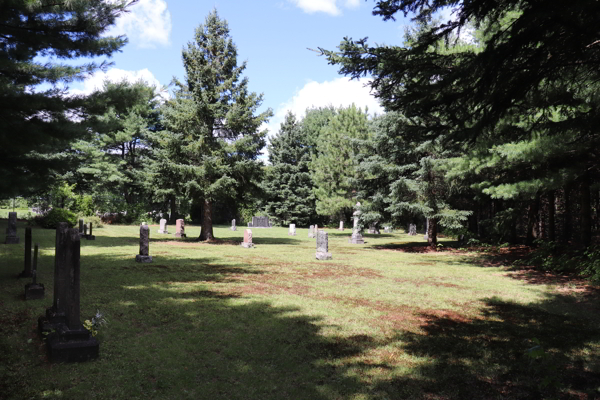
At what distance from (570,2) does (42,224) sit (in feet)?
95.5

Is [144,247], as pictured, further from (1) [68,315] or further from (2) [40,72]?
(1) [68,315]

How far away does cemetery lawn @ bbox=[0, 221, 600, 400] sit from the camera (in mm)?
4516

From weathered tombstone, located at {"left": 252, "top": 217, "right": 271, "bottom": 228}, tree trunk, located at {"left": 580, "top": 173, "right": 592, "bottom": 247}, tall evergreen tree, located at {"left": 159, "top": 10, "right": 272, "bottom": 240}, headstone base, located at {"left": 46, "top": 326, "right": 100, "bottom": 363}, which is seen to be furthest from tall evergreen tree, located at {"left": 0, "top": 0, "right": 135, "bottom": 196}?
weathered tombstone, located at {"left": 252, "top": 217, "right": 271, "bottom": 228}

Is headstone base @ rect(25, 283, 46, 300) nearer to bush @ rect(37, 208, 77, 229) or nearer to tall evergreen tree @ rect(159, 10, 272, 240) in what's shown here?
tall evergreen tree @ rect(159, 10, 272, 240)

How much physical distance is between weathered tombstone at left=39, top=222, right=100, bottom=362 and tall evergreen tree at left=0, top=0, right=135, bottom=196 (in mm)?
2341

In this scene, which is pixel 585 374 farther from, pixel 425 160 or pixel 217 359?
pixel 425 160

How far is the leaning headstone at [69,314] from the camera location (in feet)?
16.5

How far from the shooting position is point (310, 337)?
624 centimetres

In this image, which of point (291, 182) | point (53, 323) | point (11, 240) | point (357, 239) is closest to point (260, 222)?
point (291, 182)

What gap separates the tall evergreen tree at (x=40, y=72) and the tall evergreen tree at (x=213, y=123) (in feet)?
39.2

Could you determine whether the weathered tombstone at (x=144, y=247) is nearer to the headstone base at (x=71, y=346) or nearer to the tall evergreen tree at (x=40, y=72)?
the tall evergreen tree at (x=40, y=72)

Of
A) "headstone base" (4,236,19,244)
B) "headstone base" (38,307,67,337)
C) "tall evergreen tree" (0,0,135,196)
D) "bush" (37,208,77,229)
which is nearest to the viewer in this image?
"headstone base" (38,307,67,337)

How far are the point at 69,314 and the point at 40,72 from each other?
243 inches

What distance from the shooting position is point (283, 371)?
196 inches
